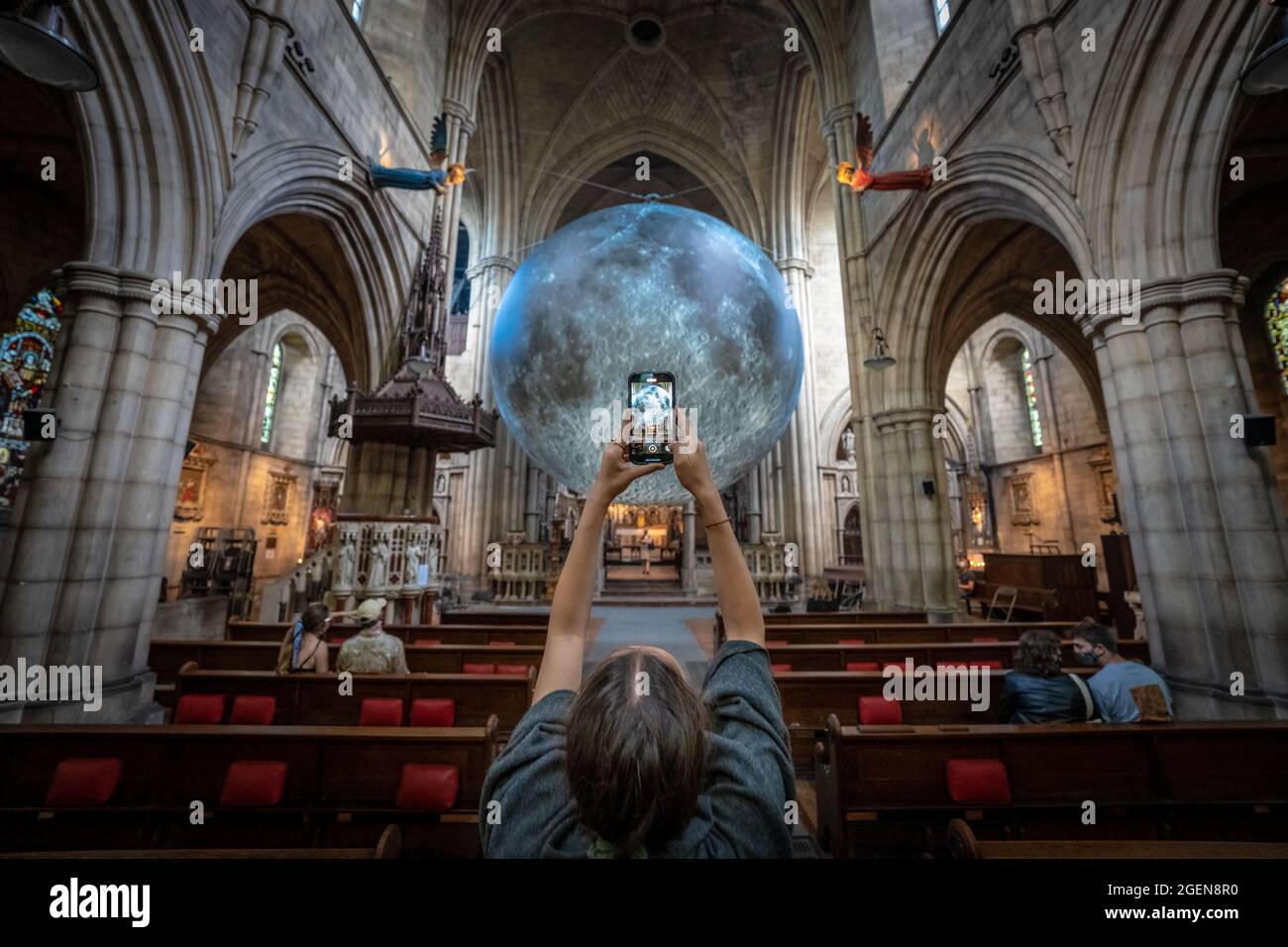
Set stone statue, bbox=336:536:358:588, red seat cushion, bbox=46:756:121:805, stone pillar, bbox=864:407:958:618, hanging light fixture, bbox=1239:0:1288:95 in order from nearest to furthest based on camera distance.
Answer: red seat cushion, bbox=46:756:121:805, hanging light fixture, bbox=1239:0:1288:95, stone statue, bbox=336:536:358:588, stone pillar, bbox=864:407:958:618

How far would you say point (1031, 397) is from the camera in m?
15.8

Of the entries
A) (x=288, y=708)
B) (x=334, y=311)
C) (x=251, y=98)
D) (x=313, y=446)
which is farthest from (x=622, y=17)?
(x=288, y=708)

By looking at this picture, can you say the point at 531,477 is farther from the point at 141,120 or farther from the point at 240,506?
the point at 141,120

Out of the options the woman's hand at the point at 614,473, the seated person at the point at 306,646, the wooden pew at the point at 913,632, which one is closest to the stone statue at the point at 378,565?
the seated person at the point at 306,646

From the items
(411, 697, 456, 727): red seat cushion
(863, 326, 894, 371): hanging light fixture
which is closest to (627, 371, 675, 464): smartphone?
(411, 697, 456, 727): red seat cushion

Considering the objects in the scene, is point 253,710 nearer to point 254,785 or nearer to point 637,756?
point 254,785

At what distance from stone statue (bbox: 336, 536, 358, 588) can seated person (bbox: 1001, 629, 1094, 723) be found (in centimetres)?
732

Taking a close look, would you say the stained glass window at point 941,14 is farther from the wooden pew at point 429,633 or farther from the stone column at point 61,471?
the stone column at point 61,471

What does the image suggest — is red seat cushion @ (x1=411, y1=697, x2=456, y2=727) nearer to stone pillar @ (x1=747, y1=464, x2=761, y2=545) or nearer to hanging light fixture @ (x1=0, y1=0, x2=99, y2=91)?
hanging light fixture @ (x1=0, y1=0, x2=99, y2=91)

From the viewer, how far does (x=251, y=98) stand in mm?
5332

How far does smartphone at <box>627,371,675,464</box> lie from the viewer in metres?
1.33

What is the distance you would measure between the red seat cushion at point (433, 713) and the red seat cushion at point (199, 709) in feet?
4.19

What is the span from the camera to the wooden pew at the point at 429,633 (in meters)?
5.71
